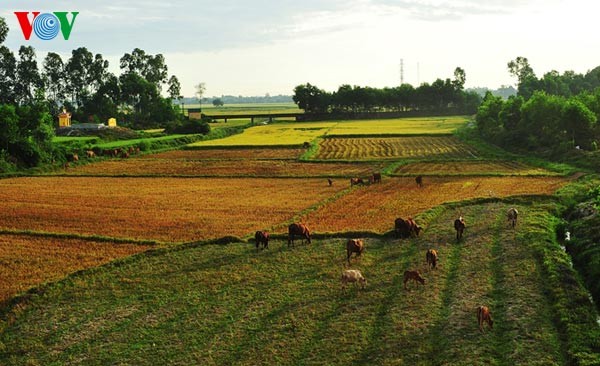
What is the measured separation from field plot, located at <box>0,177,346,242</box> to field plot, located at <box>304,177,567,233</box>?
7.48ft

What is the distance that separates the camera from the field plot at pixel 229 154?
2421 inches

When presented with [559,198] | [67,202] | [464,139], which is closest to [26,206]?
[67,202]

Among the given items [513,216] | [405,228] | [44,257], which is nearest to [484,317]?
[405,228]

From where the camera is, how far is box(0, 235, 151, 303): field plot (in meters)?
20.2

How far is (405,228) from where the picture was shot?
79.8 feet

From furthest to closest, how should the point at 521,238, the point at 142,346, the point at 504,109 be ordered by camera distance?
the point at 504,109 < the point at 521,238 < the point at 142,346

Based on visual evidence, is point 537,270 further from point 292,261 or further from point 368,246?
point 292,261

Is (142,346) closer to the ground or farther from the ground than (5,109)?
closer to the ground

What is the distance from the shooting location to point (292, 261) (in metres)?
21.4

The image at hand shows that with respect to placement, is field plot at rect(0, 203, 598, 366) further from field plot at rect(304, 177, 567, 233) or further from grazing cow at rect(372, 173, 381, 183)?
grazing cow at rect(372, 173, 381, 183)

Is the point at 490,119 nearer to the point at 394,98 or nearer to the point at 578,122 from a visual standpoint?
the point at 578,122

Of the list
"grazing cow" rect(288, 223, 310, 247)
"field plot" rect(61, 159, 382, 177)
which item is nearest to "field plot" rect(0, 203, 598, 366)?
"grazing cow" rect(288, 223, 310, 247)

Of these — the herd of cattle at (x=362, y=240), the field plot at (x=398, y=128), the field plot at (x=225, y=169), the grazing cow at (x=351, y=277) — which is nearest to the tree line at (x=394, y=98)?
the field plot at (x=398, y=128)

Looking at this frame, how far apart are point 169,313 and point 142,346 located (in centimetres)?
217
